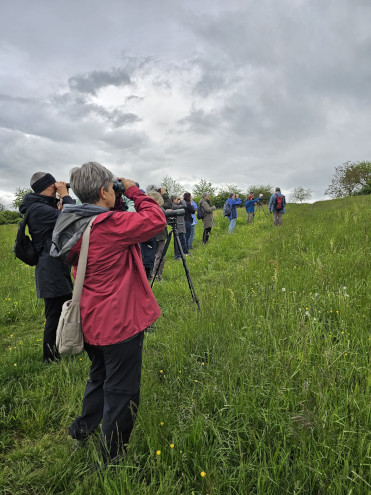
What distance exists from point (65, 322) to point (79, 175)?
3.10 ft

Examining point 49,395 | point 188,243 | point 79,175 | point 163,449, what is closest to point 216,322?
point 163,449

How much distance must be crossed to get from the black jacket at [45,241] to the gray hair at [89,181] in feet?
5.03

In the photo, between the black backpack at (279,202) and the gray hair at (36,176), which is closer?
the gray hair at (36,176)

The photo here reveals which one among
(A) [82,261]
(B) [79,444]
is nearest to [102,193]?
(A) [82,261]

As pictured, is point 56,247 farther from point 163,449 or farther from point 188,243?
point 188,243

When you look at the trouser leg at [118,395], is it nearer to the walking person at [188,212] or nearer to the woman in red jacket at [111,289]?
the woman in red jacket at [111,289]

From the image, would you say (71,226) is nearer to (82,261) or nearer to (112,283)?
(82,261)

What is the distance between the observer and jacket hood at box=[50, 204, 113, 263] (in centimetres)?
169

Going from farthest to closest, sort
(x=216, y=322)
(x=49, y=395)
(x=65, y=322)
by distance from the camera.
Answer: (x=216, y=322) → (x=49, y=395) → (x=65, y=322)

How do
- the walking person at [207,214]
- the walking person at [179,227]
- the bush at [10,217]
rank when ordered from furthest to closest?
1. the bush at [10,217]
2. the walking person at [207,214]
3. the walking person at [179,227]

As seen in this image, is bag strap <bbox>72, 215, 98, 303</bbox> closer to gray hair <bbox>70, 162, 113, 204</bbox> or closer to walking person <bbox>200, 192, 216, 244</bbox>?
gray hair <bbox>70, 162, 113, 204</bbox>

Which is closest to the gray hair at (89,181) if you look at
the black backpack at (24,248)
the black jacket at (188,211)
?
the black backpack at (24,248)

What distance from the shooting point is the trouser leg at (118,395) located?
174cm

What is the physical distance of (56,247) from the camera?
1800 millimetres
